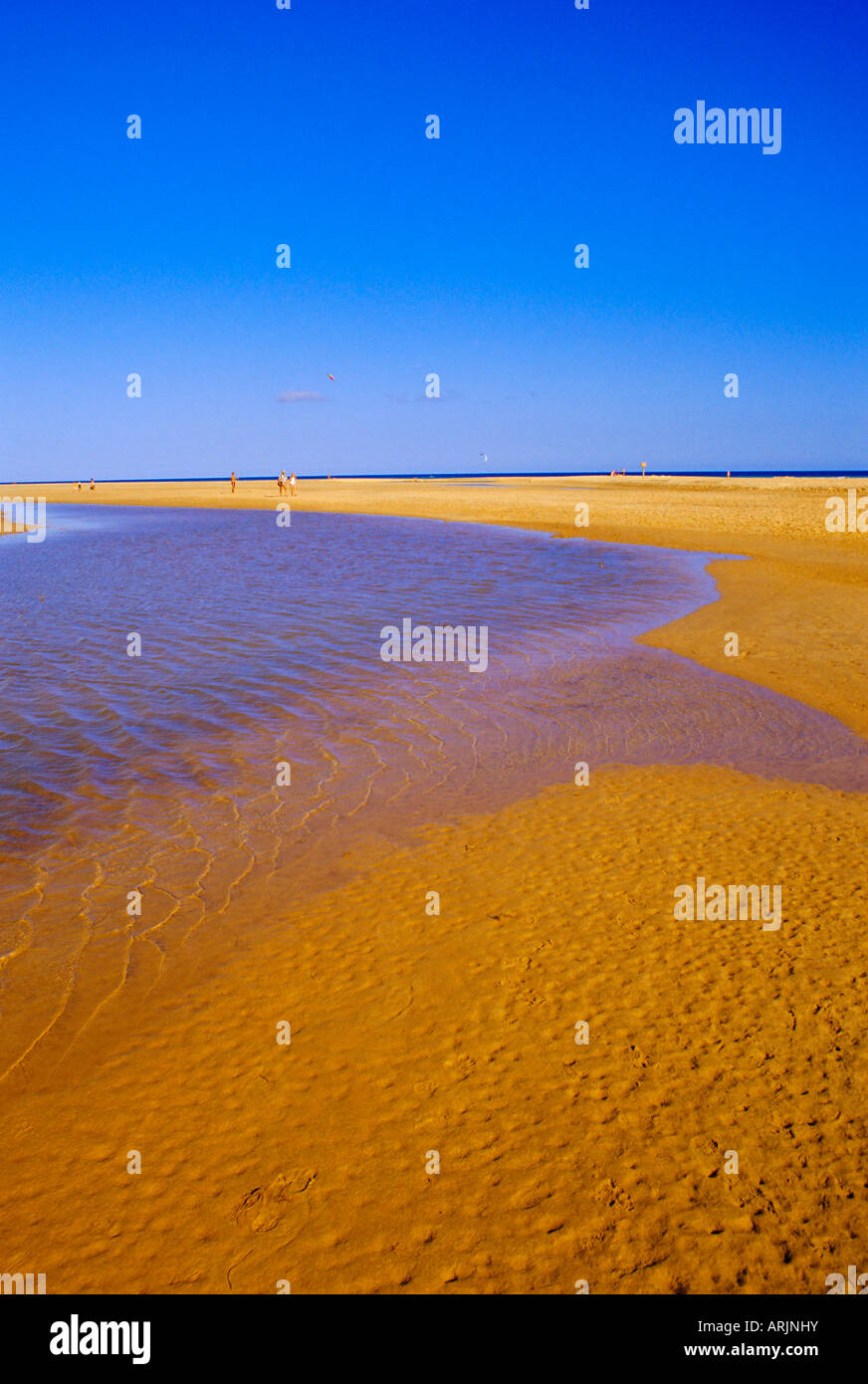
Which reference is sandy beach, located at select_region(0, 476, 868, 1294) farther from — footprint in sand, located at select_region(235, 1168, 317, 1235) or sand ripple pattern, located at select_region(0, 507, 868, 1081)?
sand ripple pattern, located at select_region(0, 507, 868, 1081)


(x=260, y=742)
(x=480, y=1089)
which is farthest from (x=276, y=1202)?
(x=260, y=742)

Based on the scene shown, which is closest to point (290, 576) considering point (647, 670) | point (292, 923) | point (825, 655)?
point (647, 670)

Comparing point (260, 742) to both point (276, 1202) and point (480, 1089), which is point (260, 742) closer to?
point (480, 1089)

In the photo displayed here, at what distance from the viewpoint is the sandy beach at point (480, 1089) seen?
372cm

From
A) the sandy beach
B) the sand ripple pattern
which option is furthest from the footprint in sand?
the sand ripple pattern

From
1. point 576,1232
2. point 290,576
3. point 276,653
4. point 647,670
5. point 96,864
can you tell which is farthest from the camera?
point 290,576

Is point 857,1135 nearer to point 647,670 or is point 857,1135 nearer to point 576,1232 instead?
point 576,1232

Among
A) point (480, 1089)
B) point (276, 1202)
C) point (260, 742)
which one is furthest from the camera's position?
point (260, 742)

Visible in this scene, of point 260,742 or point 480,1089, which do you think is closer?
point 480,1089

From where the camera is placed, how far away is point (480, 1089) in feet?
15.4

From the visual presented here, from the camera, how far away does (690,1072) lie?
4754 mm

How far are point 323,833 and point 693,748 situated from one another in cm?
511

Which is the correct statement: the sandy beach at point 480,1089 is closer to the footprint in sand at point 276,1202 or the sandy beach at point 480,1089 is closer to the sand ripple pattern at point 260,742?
the footprint in sand at point 276,1202

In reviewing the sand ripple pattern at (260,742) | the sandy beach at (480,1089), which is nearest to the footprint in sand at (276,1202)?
the sandy beach at (480,1089)
